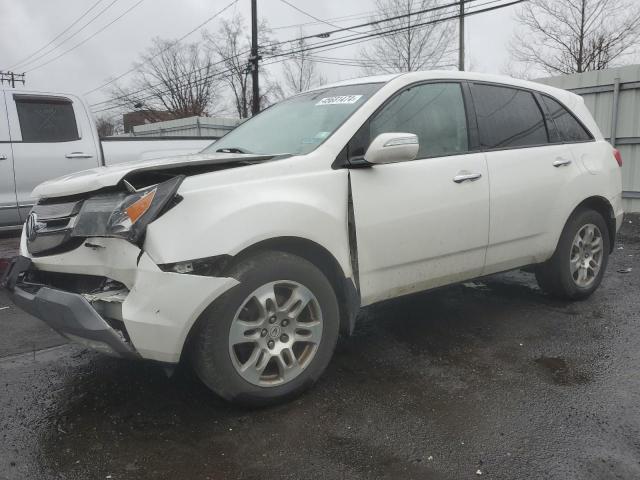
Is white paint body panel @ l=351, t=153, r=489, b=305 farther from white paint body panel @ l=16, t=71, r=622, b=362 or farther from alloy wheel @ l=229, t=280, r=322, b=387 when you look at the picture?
alloy wheel @ l=229, t=280, r=322, b=387

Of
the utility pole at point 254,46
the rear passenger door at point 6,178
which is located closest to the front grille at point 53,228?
the rear passenger door at point 6,178

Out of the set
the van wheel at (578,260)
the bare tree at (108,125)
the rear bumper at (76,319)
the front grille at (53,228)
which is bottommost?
the van wheel at (578,260)

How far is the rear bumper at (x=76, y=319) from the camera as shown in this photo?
7.96ft

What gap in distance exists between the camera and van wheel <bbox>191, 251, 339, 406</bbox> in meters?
2.58

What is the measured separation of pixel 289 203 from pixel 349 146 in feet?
1.89

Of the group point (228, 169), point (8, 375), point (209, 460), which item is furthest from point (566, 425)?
point (8, 375)

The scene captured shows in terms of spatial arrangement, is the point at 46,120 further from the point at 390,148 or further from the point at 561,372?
the point at 561,372

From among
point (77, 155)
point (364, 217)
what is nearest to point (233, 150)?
point (364, 217)

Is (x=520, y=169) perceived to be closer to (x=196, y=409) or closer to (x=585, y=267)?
(x=585, y=267)

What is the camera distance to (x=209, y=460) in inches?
94.4

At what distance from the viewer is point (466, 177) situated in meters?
3.52

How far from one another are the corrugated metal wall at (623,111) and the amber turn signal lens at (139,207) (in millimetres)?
8856

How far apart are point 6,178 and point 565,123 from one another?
224 inches

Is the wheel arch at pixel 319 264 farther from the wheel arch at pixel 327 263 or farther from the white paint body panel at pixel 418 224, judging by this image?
the white paint body panel at pixel 418 224
